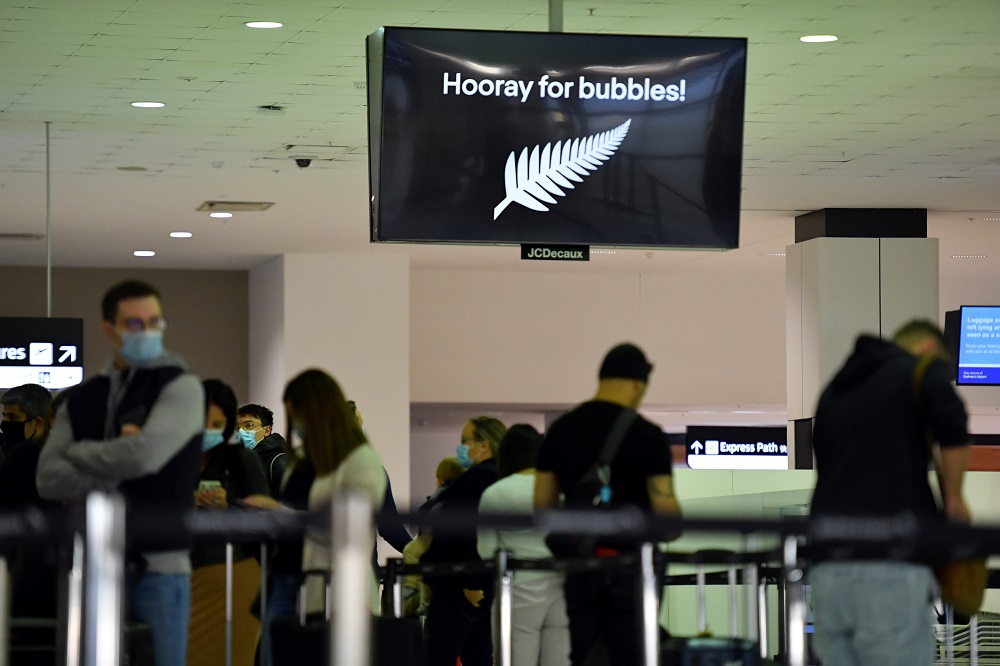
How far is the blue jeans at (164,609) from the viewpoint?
4.19 m

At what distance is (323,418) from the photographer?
4918mm

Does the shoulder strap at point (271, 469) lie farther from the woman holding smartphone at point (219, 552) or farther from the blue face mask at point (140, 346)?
the blue face mask at point (140, 346)

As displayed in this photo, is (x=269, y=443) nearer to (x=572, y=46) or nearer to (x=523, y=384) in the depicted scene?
(x=572, y=46)

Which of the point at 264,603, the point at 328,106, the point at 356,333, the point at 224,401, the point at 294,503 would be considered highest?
the point at 328,106

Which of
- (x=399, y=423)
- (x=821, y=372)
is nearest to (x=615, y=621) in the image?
(x=821, y=372)

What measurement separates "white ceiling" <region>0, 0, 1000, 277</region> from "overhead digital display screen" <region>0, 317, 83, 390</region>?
1.00m

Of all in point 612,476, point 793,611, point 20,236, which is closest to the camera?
point 793,611

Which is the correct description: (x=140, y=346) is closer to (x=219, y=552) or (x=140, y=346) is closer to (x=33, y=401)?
(x=219, y=552)

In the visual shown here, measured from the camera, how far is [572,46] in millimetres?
6016

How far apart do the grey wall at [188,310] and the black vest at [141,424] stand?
1382 centimetres

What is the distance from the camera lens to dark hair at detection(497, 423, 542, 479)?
234 inches

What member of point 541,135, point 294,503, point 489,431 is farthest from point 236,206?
point 294,503

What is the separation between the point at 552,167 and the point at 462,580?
70.7 inches

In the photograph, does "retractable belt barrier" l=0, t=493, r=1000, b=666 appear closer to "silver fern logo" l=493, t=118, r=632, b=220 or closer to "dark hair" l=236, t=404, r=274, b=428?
"silver fern logo" l=493, t=118, r=632, b=220
